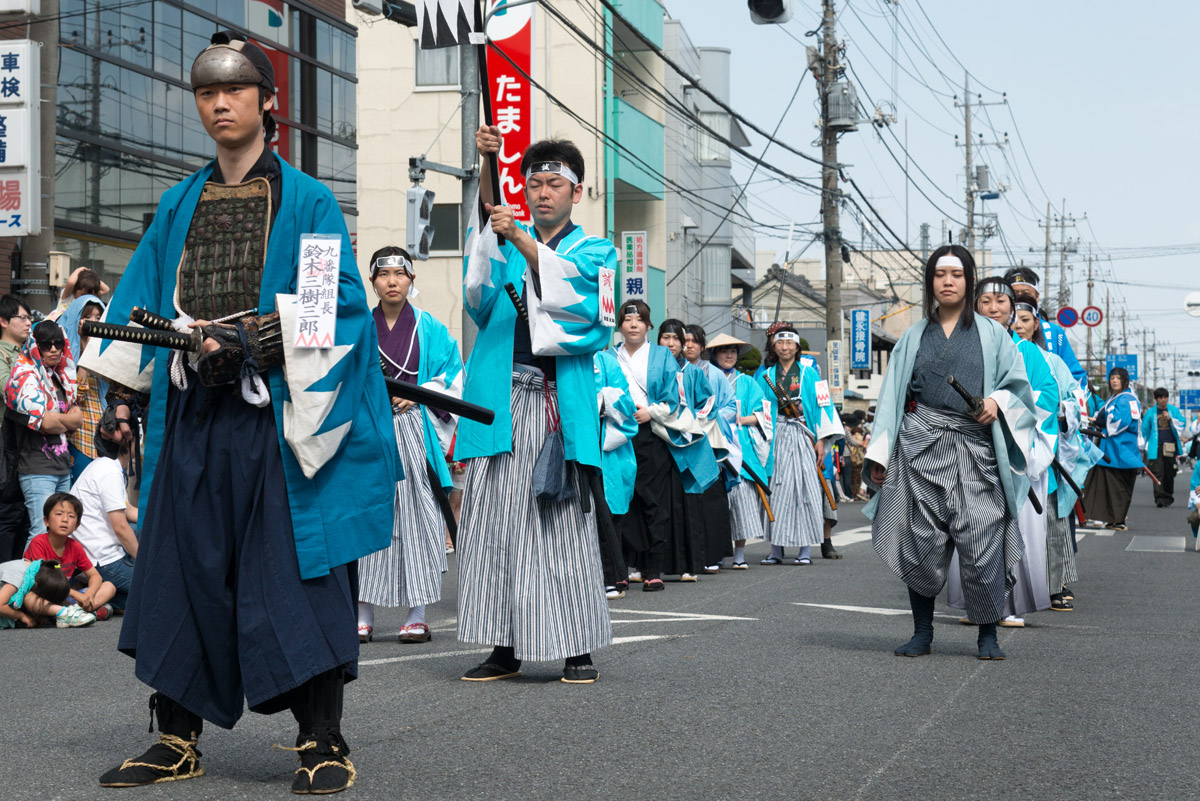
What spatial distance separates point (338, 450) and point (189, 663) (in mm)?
702

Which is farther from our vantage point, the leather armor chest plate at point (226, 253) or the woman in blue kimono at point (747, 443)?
the woman in blue kimono at point (747, 443)

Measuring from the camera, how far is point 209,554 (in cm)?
385

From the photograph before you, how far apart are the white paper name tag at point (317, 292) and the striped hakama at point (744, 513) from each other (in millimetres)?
8470

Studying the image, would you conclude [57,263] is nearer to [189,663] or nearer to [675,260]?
[189,663]

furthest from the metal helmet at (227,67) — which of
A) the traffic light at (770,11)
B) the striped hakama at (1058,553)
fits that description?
the traffic light at (770,11)

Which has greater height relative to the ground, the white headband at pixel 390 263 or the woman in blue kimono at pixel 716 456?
the white headband at pixel 390 263

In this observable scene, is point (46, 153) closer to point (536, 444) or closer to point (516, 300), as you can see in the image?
point (516, 300)

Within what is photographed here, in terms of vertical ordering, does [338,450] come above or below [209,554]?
above

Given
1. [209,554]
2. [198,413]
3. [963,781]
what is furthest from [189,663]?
[963,781]

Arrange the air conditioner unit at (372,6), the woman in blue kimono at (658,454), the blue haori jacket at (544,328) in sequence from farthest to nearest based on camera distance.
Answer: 1. the air conditioner unit at (372,6)
2. the woman in blue kimono at (658,454)
3. the blue haori jacket at (544,328)

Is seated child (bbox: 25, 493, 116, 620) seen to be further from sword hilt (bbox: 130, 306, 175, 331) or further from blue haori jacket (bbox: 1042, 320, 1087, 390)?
blue haori jacket (bbox: 1042, 320, 1087, 390)

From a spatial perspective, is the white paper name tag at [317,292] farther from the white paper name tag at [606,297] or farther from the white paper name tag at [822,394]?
the white paper name tag at [822,394]

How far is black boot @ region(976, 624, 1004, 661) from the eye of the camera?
259 inches

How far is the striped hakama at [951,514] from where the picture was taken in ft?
21.7
